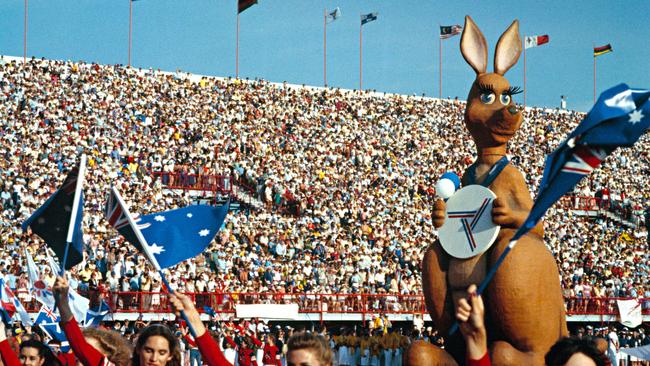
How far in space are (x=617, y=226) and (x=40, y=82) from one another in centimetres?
1980

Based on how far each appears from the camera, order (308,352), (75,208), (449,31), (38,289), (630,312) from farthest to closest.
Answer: (449,31) → (630,312) → (38,289) → (75,208) → (308,352)

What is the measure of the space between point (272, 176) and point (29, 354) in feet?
82.1

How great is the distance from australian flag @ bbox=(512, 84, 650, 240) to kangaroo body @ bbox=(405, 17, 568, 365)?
13.0ft

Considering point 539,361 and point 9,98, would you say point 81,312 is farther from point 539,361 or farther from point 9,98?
point 9,98

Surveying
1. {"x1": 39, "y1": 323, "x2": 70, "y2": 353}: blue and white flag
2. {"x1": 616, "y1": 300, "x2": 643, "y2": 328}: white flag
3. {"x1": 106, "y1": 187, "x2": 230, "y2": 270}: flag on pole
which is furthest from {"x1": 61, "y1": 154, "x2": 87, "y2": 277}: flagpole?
{"x1": 616, "y1": 300, "x2": 643, "y2": 328}: white flag

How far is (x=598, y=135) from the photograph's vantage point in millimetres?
5730

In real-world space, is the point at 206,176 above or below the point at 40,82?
below

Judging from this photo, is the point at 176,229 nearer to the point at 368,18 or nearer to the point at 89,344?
the point at 89,344

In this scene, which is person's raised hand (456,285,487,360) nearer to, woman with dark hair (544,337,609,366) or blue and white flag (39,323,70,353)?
woman with dark hair (544,337,609,366)

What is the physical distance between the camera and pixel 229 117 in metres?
35.1

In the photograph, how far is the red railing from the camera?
837 inches

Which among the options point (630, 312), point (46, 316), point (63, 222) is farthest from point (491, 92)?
point (630, 312)

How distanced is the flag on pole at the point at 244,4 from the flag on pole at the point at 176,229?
36.8 m

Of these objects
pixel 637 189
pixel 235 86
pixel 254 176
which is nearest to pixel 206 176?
pixel 254 176
